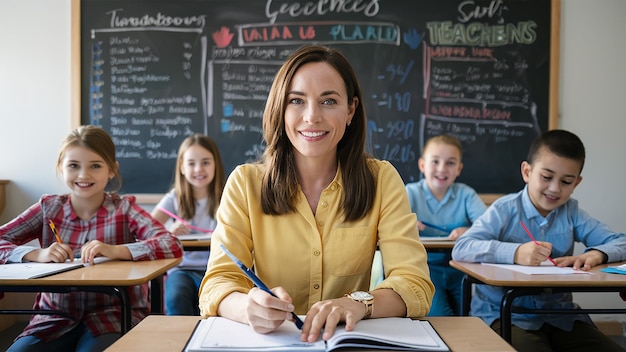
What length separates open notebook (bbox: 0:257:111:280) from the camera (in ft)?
5.63

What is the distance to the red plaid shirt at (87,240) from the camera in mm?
1991

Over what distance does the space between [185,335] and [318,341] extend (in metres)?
0.26

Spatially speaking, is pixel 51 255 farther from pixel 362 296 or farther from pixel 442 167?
pixel 442 167

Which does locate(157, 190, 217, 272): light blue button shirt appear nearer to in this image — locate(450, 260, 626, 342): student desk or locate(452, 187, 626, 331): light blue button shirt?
locate(452, 187, 626, 331): light blue button shirt

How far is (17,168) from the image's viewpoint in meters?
3.95

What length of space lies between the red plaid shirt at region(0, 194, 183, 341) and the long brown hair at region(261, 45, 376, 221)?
81 centimetres

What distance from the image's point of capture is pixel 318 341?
100 cm

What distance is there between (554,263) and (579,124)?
7.42 ft

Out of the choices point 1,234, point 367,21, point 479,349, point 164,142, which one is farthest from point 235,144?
point 479,349

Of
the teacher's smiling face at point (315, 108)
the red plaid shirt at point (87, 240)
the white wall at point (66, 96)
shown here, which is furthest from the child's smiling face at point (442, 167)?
the teacher's smiling face at point (315, 108)

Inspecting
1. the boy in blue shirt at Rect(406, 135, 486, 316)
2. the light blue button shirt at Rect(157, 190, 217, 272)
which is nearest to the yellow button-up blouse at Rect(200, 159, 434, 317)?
the light blue button shirt at Rect(157, 190, 217, 272)

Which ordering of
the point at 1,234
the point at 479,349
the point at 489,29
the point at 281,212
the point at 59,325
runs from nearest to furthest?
the point at 479,349
the point at 281,212
the point at 59,325
the point at 1,234
the point at 489,29

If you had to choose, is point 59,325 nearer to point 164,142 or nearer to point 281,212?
point 281,212

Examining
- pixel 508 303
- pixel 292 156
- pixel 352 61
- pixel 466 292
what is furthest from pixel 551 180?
pixel 352 61
